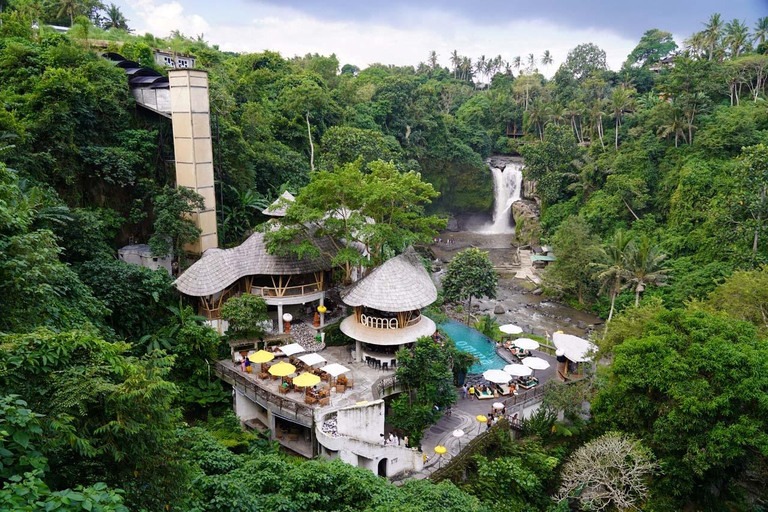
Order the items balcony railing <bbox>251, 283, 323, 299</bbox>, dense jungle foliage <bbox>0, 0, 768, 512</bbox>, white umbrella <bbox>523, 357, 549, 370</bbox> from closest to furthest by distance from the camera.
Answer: dense jungle foliage <bbox>0, 0, 768, 512</bbox>, white umbrella <bbox>523, 357, 549, 370</bbox>, balcony railing <bbox>251, 283, 323, 299</bbox>

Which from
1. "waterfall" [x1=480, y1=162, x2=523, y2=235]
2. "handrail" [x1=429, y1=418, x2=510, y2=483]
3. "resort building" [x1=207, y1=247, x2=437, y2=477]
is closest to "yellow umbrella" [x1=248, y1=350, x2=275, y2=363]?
"resort building" [x1=207, y1=247, x2=437, y2=477]

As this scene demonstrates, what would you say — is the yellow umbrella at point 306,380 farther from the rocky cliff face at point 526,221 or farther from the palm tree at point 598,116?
the palm tree at point 598,116

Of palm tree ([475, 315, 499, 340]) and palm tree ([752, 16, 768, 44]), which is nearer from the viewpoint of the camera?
palm tree ([475, 315, 499, 340])

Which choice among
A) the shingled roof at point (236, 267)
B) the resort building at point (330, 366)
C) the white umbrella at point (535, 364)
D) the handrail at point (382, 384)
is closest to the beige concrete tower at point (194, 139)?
the shingled roof at point (236, 267)

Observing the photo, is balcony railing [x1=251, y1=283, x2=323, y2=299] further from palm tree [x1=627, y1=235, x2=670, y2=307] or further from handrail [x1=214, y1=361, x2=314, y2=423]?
palm tree [x1=627, y1=235, x2=670, y2=307]

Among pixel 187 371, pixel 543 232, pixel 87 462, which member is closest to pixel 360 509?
pixel 87 462

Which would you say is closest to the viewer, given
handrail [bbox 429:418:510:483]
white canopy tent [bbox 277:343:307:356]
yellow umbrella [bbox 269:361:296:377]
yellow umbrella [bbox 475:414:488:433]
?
handrail [bbox 429:418:510:483]

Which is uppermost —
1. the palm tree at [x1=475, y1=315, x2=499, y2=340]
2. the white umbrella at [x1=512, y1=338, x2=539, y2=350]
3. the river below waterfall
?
the white umbrella at [x1=512, y1=338, x2=539, y2=350]

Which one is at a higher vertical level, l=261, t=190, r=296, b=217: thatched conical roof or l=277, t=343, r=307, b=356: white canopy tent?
l=261, t=190, r=296, b=217: thatched conical roof
